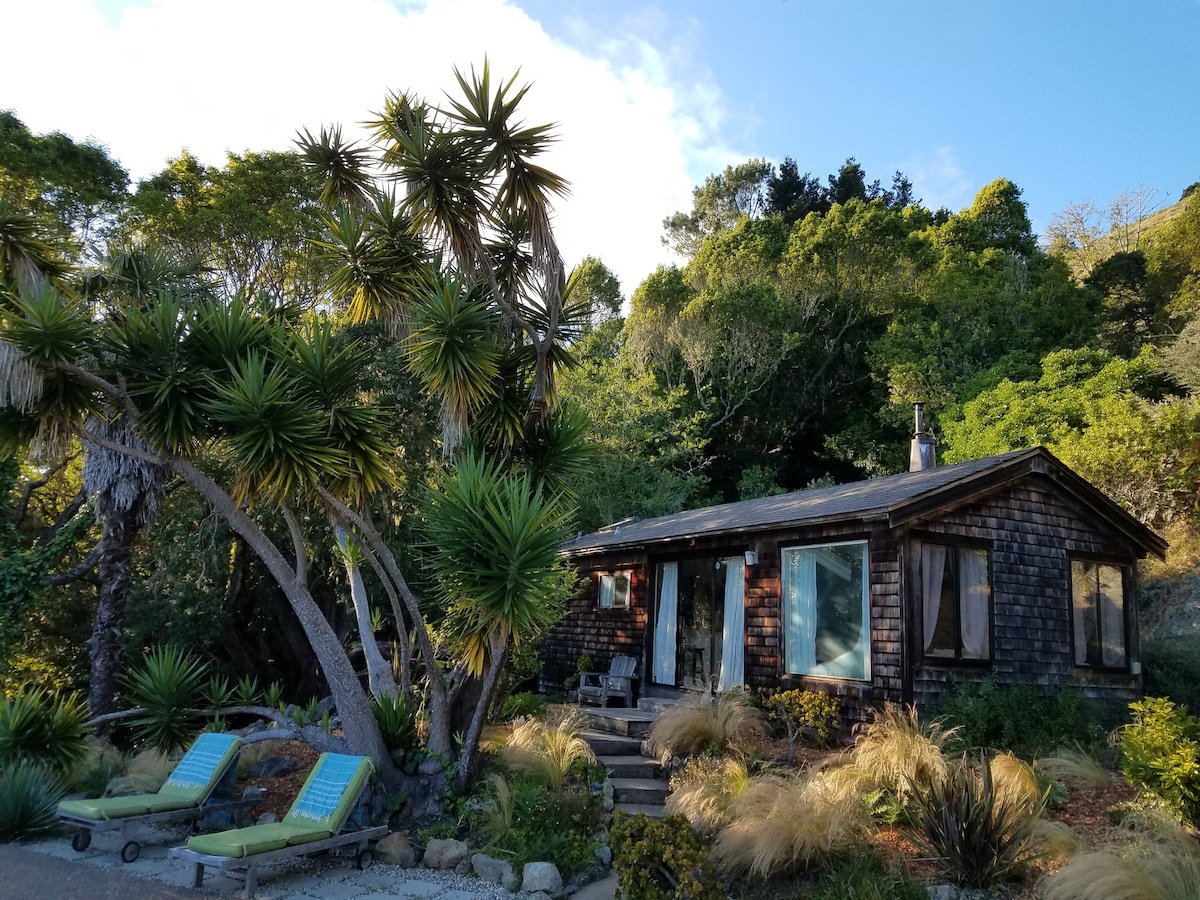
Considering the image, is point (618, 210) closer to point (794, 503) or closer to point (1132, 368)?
point (794, 503)

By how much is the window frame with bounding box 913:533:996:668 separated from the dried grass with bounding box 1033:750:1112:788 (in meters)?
1.75

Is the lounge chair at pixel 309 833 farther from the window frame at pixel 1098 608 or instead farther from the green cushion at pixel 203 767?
the window frame at pixel 1098 608

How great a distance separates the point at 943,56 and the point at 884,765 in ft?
39.0

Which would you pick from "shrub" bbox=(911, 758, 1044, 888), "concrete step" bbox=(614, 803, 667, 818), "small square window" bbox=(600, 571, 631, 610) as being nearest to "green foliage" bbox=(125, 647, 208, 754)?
"concrete step" bbox=(614, 803, 667, 818)

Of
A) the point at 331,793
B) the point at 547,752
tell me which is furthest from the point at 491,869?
the point at 547,752

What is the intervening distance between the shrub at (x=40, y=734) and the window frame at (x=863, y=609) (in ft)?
29.2

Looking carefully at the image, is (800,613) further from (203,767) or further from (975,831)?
(203,767)

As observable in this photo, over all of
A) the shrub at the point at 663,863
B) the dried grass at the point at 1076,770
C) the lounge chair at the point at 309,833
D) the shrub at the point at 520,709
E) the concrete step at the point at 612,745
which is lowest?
the lounge chair at the point at 309,833

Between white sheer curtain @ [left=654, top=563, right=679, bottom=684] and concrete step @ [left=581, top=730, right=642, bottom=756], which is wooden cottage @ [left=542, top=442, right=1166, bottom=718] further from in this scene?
concrete step @ [left=581, top=730, right=642, bottom=756]

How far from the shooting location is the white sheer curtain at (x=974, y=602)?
33.8 feet

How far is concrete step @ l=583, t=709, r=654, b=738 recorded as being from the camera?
34.7ft

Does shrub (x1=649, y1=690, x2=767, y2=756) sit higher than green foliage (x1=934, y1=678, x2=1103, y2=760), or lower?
lower

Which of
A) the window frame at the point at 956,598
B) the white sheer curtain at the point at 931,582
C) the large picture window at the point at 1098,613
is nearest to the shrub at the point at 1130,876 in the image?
the window frame at the point at 956,598

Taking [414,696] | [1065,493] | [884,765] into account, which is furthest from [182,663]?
[1065,493]
